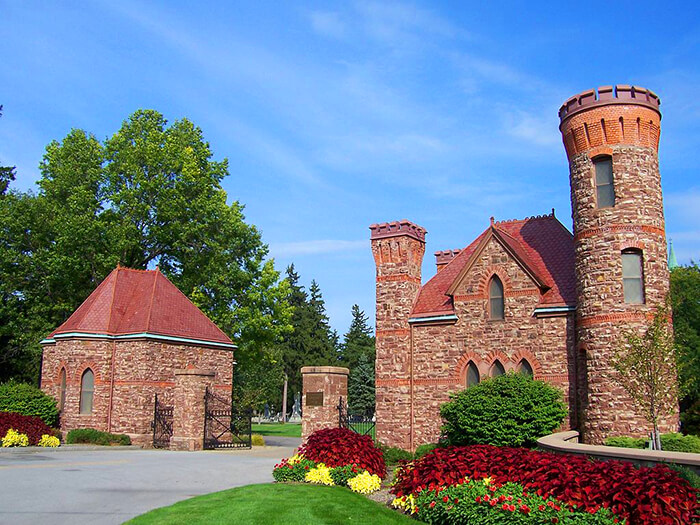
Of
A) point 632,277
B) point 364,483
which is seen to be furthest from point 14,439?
point 632,277

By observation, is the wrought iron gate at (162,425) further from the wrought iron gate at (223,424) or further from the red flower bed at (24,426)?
the red flower bed at (24,426)

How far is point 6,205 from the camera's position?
1551 inches

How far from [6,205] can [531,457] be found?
37764mm

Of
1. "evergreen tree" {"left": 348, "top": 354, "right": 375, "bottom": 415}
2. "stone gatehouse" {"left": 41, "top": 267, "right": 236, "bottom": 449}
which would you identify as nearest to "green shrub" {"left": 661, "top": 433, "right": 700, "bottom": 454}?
"stone gatehouse" {"left": 41, "top": 267, "right": 236, "bottom": 449}

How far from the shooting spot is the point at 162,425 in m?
28.4

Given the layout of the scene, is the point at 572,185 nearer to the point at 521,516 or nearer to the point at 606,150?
the point at 606,150

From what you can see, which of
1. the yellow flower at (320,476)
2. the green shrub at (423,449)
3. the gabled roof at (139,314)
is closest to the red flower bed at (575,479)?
the yellow flower at (320,476)

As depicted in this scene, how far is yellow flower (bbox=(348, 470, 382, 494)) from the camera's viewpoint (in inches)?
545

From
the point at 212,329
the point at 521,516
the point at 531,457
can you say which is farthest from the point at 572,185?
the point at 212,329

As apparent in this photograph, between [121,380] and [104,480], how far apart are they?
1467 centimetres

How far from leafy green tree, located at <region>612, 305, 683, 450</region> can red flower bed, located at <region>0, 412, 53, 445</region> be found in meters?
21.2

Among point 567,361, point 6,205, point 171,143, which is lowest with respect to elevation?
point 567,361

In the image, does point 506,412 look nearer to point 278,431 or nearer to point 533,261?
point 533,261

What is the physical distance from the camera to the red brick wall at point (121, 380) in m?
28.6
